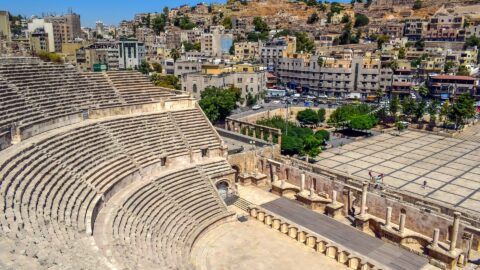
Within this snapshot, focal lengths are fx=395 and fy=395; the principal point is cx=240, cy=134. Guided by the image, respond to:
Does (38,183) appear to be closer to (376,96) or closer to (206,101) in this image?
(206,101)

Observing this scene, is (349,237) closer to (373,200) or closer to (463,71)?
(373,200)

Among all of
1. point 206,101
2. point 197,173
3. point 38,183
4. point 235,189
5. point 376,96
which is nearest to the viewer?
point 38,183

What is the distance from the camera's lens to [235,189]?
1437 inches

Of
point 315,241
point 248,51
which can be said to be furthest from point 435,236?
point 248,51

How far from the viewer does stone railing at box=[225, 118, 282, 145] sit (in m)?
45.8

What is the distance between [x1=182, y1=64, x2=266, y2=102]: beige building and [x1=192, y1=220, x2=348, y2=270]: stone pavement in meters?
42.0

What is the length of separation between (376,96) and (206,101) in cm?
4053

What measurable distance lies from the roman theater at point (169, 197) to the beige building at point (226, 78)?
28812 mm

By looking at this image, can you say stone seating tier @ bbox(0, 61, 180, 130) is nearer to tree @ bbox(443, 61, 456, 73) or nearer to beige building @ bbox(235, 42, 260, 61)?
beige building @ bbox(235, 42, 260, 61)

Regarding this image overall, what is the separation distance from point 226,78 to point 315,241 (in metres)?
48.0

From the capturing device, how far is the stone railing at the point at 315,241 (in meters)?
25.7

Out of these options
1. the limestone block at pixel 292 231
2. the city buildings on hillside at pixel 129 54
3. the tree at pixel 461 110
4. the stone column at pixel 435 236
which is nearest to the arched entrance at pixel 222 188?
the limestone block at pixel 292 231

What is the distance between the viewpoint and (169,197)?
2962cm

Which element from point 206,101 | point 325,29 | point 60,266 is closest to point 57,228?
point 60,266
